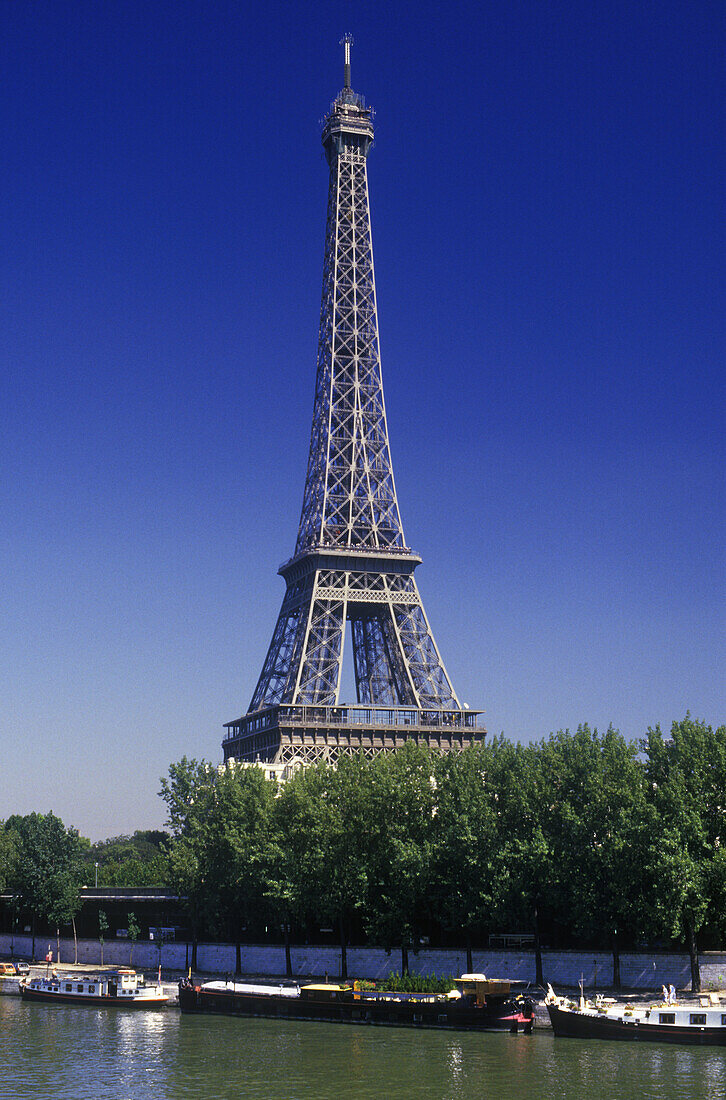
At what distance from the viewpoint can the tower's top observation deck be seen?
154m

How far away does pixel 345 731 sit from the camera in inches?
4899

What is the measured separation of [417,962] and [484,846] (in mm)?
10937

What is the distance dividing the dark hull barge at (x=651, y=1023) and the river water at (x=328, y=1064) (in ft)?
3.67

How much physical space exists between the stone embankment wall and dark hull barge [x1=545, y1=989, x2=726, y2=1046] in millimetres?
8081

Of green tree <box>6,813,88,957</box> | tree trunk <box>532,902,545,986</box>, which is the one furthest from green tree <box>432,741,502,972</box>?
green tree <box>6,813,88,957</box>

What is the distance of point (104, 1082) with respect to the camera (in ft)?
175

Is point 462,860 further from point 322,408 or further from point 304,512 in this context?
point 322,408

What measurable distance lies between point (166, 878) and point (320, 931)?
44.2ft

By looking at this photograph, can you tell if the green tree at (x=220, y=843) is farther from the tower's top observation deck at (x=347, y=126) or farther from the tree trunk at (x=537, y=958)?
the tower's top observation deck at (x=347, y=126)

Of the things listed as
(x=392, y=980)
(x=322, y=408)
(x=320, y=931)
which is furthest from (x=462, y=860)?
(x=322, y=408)

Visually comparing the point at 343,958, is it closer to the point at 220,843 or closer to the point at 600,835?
the point at 220,843

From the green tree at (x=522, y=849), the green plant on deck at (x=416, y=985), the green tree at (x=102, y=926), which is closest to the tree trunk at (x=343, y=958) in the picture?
the green plant on deck at (x=416, y=985)

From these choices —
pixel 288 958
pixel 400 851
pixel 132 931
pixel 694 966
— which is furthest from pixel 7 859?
pixel 694 966

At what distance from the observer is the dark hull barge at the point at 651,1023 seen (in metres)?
62.0
